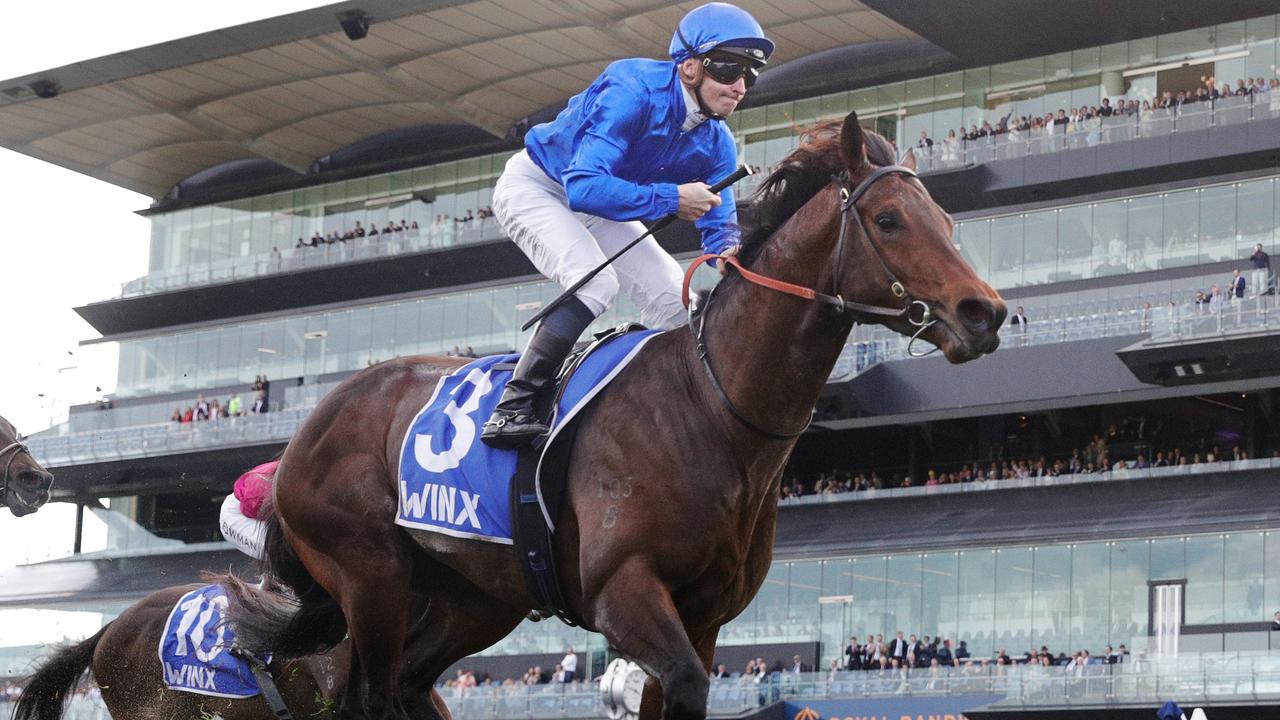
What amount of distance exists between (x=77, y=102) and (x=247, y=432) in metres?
11.9

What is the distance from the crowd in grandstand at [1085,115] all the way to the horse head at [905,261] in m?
28.8

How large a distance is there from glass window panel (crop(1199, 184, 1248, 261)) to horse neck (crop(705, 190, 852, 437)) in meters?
27.3

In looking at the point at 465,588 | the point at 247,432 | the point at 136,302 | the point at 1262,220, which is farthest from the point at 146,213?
the point at 465,588

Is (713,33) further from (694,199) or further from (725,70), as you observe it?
(694,199)

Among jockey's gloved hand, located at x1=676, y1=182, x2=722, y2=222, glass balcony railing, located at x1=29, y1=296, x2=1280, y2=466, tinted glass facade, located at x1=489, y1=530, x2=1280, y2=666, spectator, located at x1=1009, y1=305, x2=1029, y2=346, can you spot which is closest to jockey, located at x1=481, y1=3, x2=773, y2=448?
jockey's gloved hand, located at x1=676, y1=182, x2=722, y2=222

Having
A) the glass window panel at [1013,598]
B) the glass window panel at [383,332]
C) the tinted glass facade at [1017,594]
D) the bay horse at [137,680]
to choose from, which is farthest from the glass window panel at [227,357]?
the bay horse at [137,680]

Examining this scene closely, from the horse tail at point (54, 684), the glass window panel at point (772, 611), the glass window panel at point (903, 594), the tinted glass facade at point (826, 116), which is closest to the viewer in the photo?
the horse tail at point (54, 684)

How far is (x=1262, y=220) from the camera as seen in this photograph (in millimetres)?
30938

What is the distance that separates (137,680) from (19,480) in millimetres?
1368

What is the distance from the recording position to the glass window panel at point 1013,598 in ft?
94.9

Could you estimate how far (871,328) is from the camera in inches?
1201

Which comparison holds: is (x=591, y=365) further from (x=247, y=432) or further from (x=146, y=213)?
(x=146, y=213)

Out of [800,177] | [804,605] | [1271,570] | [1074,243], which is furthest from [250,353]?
[800,177]

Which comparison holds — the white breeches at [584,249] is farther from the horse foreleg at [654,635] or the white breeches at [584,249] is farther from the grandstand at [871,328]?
the grandstand at [871,328]
